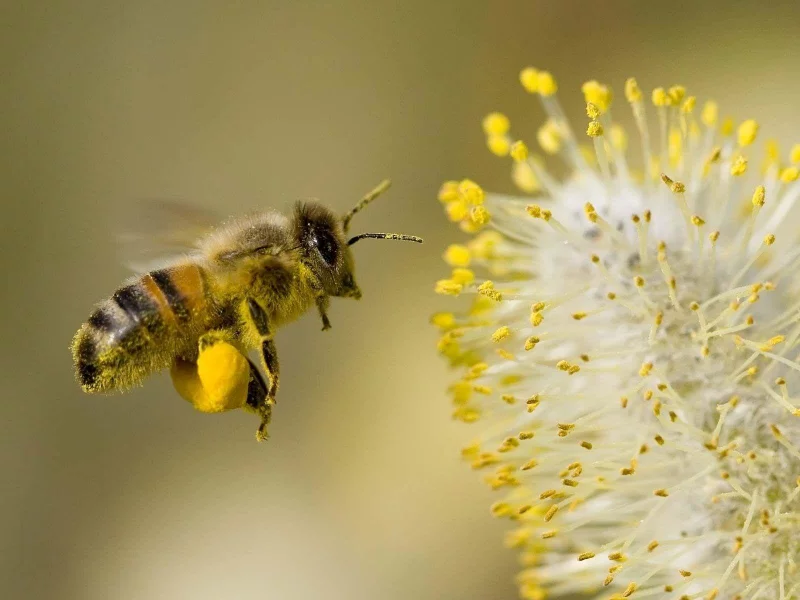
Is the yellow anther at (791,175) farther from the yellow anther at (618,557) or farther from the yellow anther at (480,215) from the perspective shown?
the yellow anther at (618,557)

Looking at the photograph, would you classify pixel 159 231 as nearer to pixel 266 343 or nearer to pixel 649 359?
pixel 266 343

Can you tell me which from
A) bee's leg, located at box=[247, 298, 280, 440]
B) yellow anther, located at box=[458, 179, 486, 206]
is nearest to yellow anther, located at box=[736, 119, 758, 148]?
yellow anther, located at box=[458, 179, 486, 206]

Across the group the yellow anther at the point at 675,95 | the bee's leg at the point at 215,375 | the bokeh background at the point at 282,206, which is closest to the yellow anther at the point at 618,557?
the bee's leg at the point at 215,375

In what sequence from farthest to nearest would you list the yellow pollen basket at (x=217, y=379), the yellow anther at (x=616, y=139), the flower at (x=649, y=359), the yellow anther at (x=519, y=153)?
the yellow anther at (x=616, y=139)
the yellow anther at (x=519, y=153)
the flower at (x=649, y=359)
the yellow pollen basket at (x=217, y=379)

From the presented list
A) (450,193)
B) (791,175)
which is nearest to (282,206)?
(450,193)

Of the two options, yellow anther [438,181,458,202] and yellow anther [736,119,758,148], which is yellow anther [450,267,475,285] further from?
yellow anther [736,119,758,148]

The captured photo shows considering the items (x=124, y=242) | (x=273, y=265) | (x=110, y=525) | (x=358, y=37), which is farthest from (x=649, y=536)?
(x=358, y=37)
